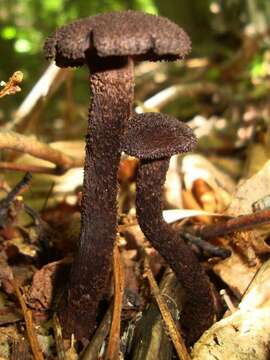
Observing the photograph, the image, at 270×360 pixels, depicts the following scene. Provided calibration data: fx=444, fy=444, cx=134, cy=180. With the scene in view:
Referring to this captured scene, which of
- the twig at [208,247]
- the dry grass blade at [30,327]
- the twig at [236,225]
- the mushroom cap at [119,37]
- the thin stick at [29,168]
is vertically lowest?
the dry grass blade at [30,327]

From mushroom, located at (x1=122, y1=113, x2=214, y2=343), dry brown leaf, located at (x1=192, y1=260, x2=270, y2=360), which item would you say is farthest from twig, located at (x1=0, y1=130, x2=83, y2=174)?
dry brown leaf, located at (x1=192, y1=260, x2=270, y2=360)

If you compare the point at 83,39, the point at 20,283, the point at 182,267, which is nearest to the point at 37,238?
the point at 20,283

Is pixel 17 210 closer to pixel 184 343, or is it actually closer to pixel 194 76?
pixel 184 343

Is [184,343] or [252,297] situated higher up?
[252,297]

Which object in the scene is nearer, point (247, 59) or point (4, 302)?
point (4, 302)

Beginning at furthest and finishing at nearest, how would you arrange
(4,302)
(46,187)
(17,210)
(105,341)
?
(46,187) < (17,210) < (4,302) < (105,341)

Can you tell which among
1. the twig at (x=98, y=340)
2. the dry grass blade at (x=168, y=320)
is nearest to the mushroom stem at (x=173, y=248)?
the dry grass blade at (x=168, y=320)

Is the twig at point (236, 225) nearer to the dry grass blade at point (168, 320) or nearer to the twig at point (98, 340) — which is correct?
the dry grass blade at point (168, 320)
